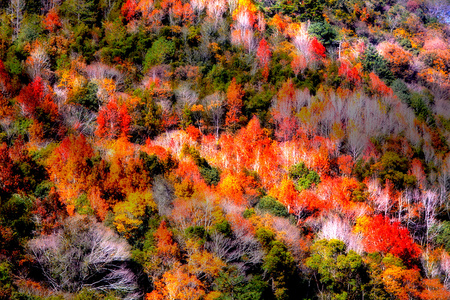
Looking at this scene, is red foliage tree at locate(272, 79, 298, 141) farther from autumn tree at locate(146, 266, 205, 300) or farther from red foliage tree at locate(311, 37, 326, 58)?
autumn tree at locate(146, 266, 205, 300)

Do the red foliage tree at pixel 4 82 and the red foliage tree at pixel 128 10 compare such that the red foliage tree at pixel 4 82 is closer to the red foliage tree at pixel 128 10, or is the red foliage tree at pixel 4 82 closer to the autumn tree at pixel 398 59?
the red foliage tree at pixel 128 10

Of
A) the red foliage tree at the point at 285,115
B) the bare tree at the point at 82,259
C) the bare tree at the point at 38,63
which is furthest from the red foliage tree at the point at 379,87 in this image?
the bare tree at the point at 82,259

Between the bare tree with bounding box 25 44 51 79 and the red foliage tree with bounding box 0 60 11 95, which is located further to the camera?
the bare tree with bounding box 25 44 51 79

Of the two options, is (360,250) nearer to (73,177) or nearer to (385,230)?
(385,230)

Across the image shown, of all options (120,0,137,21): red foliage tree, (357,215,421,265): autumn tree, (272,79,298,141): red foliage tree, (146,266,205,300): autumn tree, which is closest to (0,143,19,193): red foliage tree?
(146,266,205,300): autumn tree

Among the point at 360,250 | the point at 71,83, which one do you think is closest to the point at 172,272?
the point at 360,250

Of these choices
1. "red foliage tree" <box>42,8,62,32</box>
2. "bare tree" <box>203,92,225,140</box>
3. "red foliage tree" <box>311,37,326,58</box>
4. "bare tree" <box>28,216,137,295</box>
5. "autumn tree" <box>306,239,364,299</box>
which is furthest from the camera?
"red foliage tree" <box>311,37,326,58</box>
